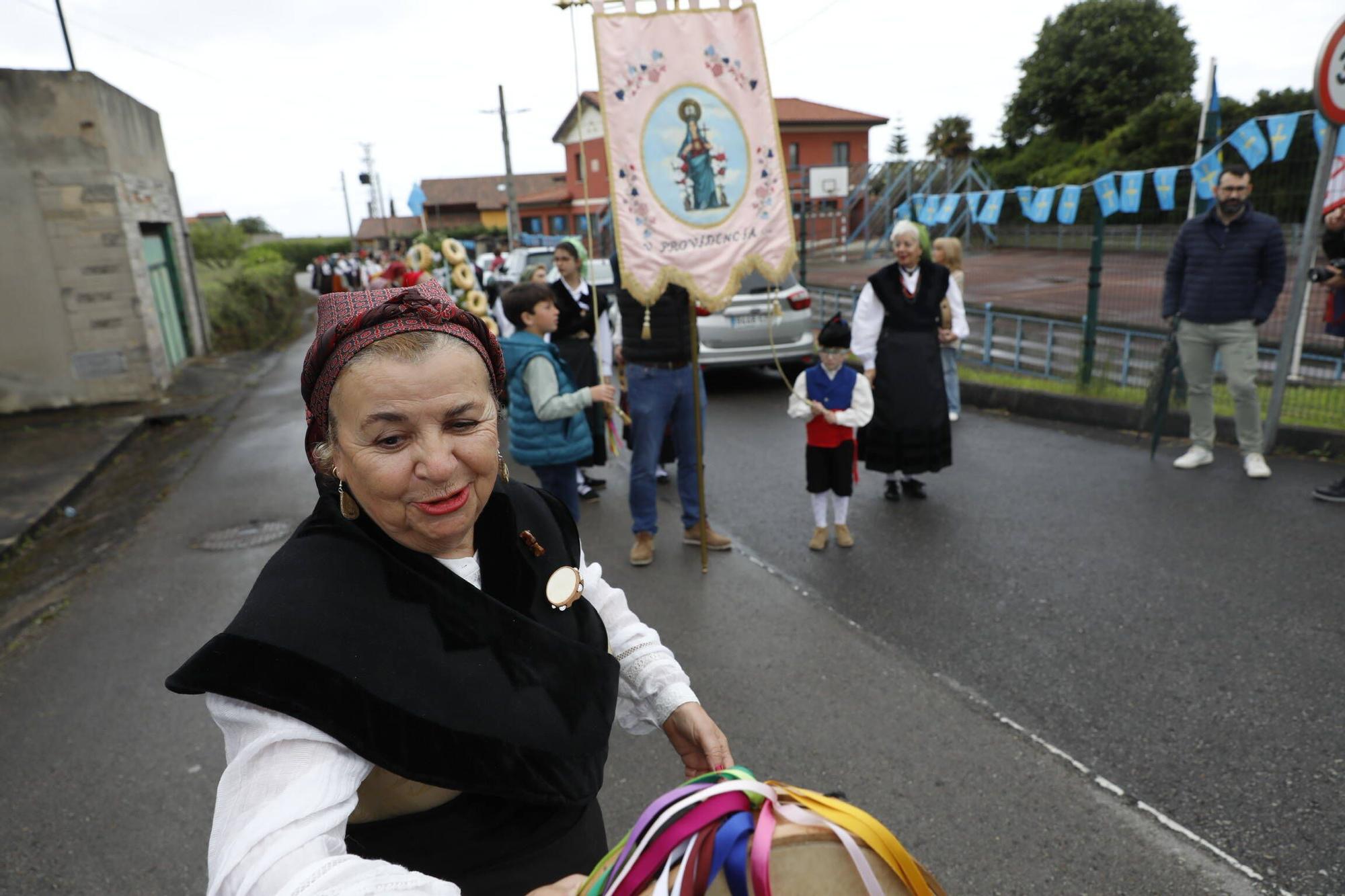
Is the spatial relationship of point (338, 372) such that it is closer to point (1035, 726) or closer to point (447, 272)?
point (1035, 726)

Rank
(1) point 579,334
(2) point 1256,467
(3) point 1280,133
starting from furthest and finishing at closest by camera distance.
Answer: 1. (3) point 1280,133
2. (1) point 579,334
3. (2) point 1256,467

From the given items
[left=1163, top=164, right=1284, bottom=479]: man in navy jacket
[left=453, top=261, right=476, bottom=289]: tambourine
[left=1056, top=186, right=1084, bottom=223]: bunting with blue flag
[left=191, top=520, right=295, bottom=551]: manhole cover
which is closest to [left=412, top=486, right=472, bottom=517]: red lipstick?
[left=191, top=520, right=295, bottom=551]: manhole cover

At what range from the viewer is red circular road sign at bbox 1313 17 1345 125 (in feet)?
18.2

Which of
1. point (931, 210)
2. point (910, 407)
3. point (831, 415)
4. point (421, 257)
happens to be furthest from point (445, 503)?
point (931, 210)

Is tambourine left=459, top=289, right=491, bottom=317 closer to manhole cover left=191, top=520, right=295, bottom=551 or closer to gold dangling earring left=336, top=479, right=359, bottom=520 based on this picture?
manhole cover left=191, top=520, right=295, bottom=551

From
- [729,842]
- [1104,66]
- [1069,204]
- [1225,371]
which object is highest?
[1104,66]

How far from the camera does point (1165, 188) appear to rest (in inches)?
339

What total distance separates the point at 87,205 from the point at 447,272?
5.38 meters

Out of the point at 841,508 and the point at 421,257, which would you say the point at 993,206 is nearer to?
the point at 421,257

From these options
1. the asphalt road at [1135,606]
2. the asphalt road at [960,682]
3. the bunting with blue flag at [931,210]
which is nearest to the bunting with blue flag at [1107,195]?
the asphalt road at [1135,606]

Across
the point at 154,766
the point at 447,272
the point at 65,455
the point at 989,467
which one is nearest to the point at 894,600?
the point at 989,467

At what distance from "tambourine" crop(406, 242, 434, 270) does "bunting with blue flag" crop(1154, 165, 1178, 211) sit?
7584 millimetres

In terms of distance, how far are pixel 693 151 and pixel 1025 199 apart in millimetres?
8162

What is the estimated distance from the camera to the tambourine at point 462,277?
27.5ft
